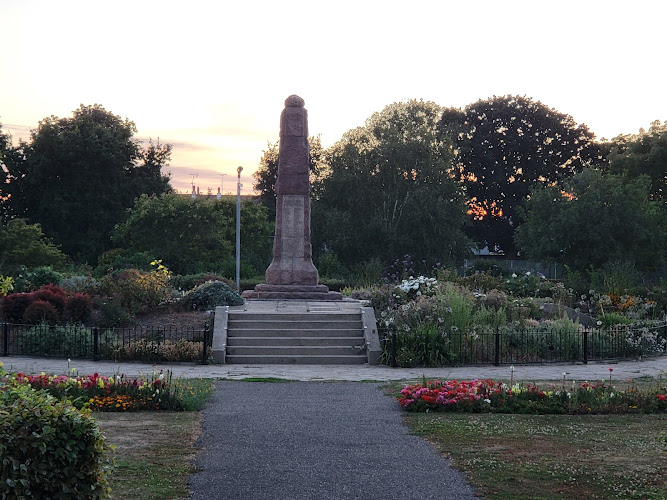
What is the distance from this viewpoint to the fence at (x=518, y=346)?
61.6 feet

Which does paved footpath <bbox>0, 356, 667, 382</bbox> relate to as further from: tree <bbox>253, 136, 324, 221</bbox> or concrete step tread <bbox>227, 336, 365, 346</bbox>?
tree <bbox>253, 136, 324, 221</bbox>

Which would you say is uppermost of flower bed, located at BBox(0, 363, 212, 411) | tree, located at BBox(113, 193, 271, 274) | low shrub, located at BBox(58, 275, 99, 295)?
tree, located at BBox(113, 193, 271, 274)

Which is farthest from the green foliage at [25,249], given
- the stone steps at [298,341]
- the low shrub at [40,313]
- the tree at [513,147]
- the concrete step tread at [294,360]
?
the tree at [513,147]

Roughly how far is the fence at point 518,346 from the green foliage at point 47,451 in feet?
42.3

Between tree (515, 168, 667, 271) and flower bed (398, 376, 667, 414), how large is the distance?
24.9m

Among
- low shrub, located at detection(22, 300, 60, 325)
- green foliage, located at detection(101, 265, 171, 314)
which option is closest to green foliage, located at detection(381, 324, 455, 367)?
green foliage, located at detection(101, 265, 171, 314)

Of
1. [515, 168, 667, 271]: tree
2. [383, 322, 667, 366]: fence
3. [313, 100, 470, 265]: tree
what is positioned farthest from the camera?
[313, 100, 470, 265]: tree

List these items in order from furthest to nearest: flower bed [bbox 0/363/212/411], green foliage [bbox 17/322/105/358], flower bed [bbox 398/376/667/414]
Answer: green foliage [bbox 17/322/105/358], flower bed [bbox 398/376/667/414], flower bed [bbox 0/363/212/411]

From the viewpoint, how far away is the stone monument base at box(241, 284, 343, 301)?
28.5m

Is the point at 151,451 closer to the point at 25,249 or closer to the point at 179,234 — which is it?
the point at 25,249

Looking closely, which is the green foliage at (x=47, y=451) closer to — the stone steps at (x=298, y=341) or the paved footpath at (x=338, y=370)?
the paved footpath at (x=338, y=370)

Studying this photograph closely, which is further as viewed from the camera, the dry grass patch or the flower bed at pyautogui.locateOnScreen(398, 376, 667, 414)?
the flower bed at pyautogui.locateOnScreen(398, 376, 667, 414)

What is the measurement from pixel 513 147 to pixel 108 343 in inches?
1578

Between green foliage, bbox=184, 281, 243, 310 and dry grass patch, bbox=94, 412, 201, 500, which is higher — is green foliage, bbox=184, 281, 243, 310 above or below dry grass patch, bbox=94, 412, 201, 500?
above
